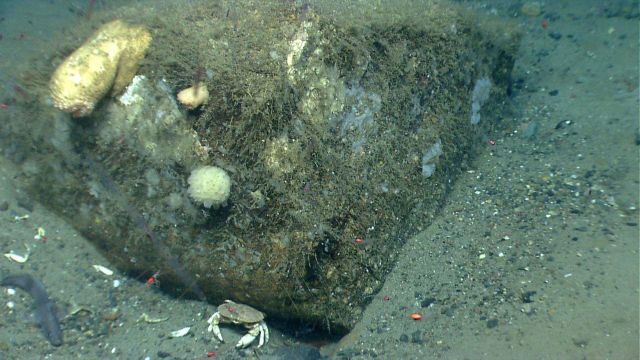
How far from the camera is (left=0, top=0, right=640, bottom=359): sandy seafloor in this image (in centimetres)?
349

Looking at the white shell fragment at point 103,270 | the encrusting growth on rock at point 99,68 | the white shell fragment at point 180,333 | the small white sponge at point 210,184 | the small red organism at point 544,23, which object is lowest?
the white shell fragment at point 180,333

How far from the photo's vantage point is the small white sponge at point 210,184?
12.6 ft

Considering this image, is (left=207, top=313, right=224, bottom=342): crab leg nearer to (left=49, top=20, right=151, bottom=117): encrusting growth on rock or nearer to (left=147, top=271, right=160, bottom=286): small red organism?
(left=147, top=271, right=160, bottom=286): small red organism

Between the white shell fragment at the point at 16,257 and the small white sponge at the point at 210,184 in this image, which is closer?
the small white sponge at the point at 210,184

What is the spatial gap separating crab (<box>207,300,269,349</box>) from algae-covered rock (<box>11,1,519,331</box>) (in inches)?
4.3

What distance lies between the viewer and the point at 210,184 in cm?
383

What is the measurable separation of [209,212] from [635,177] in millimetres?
4741

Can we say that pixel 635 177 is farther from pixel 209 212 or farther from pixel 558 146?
pixel 209 212

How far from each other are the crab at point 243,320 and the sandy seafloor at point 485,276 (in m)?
0.10

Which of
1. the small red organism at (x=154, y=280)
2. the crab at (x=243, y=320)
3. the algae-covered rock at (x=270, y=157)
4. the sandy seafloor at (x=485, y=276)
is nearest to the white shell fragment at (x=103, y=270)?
the sandy seafloor at (x=485, y=276)

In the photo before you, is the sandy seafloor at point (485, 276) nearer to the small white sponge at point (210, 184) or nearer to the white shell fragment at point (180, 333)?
the white shell fragment at point (180, 333)

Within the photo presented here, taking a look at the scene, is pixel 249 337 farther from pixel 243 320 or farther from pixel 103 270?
pixel 103 270

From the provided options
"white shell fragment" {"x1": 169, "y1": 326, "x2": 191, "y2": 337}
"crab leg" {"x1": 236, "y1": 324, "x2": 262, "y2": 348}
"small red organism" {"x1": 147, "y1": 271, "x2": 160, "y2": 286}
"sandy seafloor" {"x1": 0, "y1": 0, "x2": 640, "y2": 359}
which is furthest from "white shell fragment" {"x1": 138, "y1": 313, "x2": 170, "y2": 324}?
"crab leg" {"x1": 236, "y1": 324, "x2": 262, "y2": 348}

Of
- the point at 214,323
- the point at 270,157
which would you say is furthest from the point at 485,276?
the point at 214,323
